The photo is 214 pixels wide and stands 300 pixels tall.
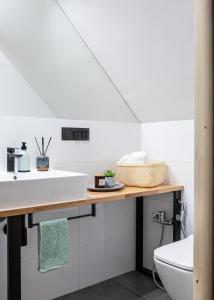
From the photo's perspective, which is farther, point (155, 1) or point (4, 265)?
A: point (4, 265)

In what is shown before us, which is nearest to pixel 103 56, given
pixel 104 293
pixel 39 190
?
pixel 39 190

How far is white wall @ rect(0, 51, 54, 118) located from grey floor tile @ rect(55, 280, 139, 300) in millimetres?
1327

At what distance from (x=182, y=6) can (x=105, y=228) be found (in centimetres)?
168

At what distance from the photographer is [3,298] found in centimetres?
185

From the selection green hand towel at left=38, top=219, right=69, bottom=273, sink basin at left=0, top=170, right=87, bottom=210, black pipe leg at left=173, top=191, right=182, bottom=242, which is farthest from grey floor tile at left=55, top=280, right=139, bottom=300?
sink basin at left=0, top=170, right=87, bottom=210

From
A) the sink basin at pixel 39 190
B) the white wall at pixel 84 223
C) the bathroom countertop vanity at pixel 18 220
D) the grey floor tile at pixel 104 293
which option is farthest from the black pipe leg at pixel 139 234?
the sink basin at pixel 39 190

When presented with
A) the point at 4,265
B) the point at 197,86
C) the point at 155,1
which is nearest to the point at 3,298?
the point at 4,265

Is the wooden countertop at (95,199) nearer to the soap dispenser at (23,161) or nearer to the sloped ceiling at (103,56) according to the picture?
the soap dispenser at (23,161)

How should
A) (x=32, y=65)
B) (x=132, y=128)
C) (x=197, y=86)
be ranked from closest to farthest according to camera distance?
1. (x=197, y=86)
2. (x=32, y=65)
3. (x=132, y=128)

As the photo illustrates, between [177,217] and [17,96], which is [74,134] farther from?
[177,217]

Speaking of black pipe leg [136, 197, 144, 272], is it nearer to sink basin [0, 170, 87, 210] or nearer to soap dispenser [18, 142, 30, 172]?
sink basin [0, 170, 87, 210]

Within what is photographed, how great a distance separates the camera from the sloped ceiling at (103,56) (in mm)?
1822

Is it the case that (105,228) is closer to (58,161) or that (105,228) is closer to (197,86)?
(58,161)

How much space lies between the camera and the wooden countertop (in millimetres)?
1392
